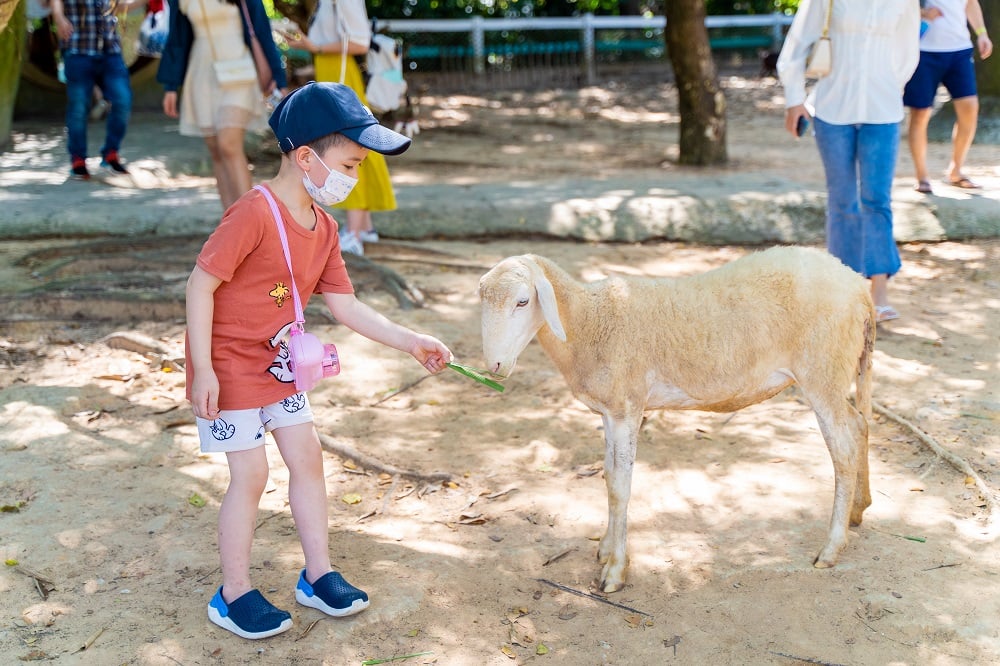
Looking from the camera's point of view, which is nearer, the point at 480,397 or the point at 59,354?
the point at 480,397

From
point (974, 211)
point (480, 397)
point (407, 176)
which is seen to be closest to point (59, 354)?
point (480, 397)

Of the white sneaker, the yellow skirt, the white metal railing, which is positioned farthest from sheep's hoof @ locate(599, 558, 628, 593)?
the white metal railing

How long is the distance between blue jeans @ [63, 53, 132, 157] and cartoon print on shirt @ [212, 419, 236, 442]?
7602 millimetres

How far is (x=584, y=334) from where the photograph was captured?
3623 mm

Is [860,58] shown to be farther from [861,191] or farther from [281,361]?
[281,361]

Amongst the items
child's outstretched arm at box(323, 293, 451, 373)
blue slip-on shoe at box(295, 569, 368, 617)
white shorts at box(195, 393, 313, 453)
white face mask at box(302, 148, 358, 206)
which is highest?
white face mask at box(302, 148, 358, 206)

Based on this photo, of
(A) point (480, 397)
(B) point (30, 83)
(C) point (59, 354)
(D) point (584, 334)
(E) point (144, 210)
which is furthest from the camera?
(B) point (30, 83)

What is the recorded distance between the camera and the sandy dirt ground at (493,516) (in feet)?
10.7

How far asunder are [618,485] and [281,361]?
125cm

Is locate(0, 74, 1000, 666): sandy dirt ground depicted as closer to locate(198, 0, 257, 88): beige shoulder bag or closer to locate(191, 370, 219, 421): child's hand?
locate(191, 370, 219, 421): child's hand

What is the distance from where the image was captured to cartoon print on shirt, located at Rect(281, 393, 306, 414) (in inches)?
129

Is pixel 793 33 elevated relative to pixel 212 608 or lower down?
elevated

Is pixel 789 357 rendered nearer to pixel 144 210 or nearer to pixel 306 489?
pixel 306 489

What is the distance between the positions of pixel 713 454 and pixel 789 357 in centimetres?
109
